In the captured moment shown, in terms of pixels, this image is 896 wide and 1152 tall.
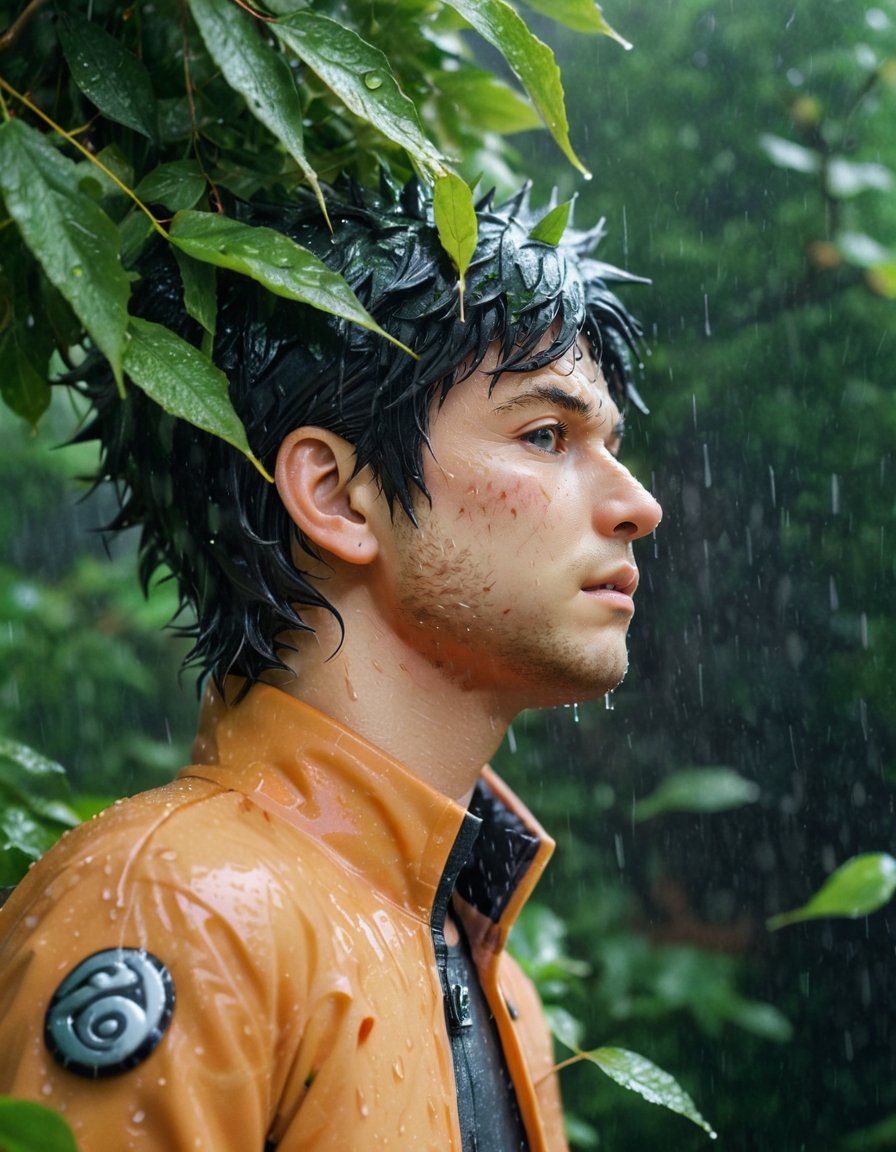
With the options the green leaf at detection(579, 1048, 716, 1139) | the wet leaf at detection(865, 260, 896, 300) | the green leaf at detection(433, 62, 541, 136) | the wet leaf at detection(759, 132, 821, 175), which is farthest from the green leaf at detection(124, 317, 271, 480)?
the wet leaf at detection(759, 132, 821, 175)

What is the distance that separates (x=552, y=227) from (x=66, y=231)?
0.53 m

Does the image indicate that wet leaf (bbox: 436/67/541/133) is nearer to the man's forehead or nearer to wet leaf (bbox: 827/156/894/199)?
the man's forehead

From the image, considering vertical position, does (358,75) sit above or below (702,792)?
above

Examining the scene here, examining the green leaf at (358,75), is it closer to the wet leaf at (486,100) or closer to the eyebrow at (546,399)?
the eyebrow at (546,399)

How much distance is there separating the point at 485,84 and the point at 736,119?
116 centimetres

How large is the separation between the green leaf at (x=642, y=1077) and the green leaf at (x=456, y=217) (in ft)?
2.82

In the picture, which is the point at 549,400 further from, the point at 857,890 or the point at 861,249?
the point at 861,249

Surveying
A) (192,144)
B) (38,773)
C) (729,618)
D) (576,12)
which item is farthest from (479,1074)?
(729,618)

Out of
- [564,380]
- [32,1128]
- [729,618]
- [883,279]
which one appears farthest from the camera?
[729,618]

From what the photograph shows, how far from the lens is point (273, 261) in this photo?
1.13m

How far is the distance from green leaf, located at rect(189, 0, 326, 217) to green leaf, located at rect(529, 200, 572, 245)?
0.31m

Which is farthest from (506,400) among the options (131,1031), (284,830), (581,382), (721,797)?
(721,797)

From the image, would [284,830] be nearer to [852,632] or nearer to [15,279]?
[15,279]

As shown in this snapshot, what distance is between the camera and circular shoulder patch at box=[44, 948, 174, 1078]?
102 cm
